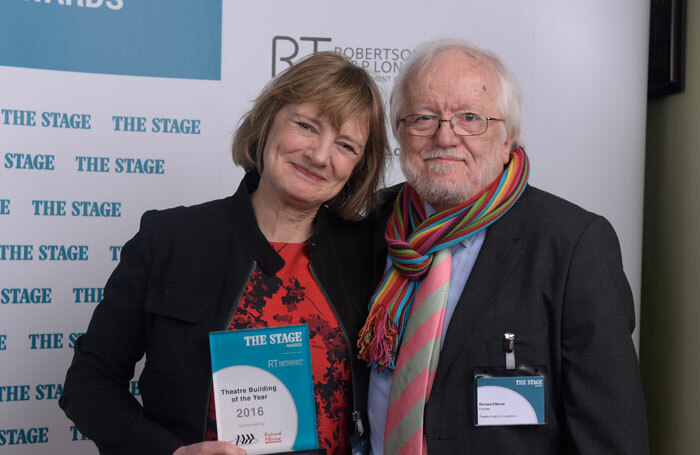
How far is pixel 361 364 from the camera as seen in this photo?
6.16ft

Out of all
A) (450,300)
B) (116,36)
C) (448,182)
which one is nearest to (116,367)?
(450,300)

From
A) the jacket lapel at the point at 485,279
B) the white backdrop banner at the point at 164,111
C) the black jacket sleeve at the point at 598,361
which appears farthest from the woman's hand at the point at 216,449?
the white backdrop banner at the point at 164,111

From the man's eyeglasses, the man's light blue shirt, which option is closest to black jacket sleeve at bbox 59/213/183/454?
the man's light blue shirt

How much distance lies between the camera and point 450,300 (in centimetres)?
179

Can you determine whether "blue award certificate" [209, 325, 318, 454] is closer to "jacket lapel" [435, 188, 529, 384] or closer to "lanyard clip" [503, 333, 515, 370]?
"jacket lapel" [435, 188, 529, 384]

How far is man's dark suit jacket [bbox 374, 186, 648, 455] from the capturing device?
1.62m

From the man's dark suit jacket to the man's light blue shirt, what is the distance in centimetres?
7

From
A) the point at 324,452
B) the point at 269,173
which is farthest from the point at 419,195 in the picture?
the point at 324,452

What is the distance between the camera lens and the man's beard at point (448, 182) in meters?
1.83

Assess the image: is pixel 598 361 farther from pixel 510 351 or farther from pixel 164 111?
pixel 164 111

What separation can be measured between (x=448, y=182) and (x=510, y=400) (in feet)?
1.95

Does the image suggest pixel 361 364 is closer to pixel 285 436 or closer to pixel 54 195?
pixel 285 436

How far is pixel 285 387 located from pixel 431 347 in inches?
15.2

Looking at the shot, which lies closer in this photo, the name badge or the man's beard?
the name badge
